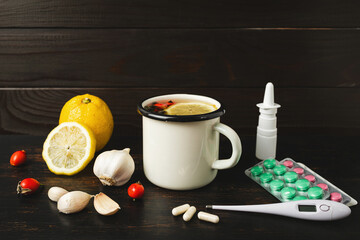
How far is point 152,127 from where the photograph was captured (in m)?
0.62

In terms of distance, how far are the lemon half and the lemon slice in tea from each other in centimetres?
19

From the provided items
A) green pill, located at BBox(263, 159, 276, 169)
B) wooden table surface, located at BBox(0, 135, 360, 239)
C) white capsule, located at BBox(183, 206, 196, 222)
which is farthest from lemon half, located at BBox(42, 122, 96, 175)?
green pill, located at BBox(263, 159, 276, 169)

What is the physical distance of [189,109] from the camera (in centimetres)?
68

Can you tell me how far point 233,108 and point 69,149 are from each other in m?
0.68

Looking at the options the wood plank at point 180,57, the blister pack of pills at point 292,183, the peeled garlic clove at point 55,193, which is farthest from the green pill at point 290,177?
the wood plank at point 180,57

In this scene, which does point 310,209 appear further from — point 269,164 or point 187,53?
point 187,53

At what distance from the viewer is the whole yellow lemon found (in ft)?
2.57

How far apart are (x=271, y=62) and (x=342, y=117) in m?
0.35

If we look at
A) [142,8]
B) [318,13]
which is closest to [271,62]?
[318,13]

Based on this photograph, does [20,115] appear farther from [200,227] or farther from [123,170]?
[200,227]

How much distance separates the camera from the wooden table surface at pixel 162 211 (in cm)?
53

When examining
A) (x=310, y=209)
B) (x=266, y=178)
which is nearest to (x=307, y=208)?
(x=310, y=209)

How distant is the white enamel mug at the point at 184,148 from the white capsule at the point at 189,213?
0.22 ft

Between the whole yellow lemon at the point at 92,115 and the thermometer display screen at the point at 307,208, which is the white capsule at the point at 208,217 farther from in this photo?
the whole yellow lemon at the point at 92,115
